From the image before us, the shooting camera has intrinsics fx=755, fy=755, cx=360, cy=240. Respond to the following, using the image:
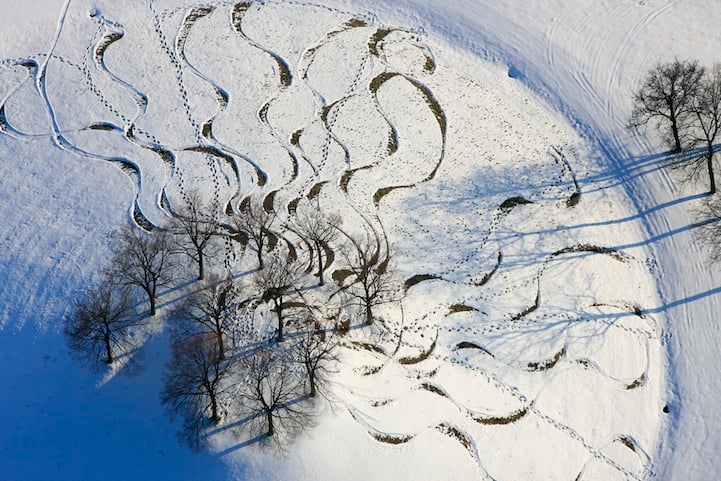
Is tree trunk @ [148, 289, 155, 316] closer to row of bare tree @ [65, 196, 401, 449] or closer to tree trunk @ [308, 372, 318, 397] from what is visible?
row of bare tree @ [65, 196, 401, 449]

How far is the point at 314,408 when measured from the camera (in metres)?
42.1

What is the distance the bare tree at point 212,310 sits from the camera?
142 ft

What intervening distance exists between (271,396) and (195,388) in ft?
13.7

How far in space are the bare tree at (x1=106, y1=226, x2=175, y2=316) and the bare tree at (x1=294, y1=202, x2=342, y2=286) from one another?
862 cm

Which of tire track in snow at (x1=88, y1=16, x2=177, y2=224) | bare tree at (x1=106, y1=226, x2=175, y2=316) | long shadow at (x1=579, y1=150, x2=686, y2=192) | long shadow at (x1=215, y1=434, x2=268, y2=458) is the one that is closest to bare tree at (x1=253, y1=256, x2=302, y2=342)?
bare tree at (x1=106, y1=226, x2=175, y2=316)

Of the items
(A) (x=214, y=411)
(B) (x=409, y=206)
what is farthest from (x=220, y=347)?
(B) (x=409, y=206)

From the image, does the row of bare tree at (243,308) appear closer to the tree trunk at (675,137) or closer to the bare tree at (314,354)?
the bare tree at (314,354)

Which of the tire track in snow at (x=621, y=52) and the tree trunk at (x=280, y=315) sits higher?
the tire track in snow at (x=621, y=52)

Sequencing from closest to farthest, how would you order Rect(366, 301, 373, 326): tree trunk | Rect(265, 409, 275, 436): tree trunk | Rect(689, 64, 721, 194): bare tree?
Rect(265, 409, 275, 436): tree trunk → Rect(366, 301, 373, 326): tree trunk → Rect(689, 64, 721, 194): bare tree

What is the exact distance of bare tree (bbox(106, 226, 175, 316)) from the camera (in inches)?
1757

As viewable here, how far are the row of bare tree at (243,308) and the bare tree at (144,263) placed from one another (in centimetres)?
9

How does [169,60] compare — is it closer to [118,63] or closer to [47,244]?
[118,63]

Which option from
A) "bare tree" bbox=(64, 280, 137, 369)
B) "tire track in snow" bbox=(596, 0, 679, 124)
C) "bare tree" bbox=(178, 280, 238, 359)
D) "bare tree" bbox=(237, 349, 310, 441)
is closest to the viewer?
"bare tree" bbox=(237, 349, 310, 441)

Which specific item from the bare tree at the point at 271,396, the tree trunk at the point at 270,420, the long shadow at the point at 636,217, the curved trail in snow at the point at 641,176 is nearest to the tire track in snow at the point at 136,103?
the bare tree at the point at 271,396
